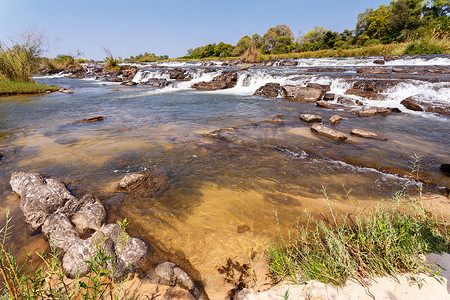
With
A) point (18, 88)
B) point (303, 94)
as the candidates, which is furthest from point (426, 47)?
point (18, 88)

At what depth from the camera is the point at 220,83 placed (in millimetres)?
16812

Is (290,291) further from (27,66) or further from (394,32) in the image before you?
(394,32)

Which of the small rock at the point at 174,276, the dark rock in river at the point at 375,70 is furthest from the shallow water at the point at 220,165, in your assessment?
the dark rock in river at the point at 375,70

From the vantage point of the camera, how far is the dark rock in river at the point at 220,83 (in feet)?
54.5

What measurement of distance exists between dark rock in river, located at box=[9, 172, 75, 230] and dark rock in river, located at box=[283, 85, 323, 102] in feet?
38.3

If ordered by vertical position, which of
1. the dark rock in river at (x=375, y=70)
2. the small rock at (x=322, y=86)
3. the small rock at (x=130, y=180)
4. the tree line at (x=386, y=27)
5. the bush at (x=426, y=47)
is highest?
the tree line at (x=386, y=27)

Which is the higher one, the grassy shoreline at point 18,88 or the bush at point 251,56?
the bush at point 251,56

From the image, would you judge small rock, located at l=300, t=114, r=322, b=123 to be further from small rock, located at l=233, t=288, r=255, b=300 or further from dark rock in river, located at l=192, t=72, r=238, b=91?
dark rock in river, located at l=192, t=72, r=238, b=91

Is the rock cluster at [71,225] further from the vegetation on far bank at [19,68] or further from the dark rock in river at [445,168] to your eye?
the vegetation on far bank at [19,68]

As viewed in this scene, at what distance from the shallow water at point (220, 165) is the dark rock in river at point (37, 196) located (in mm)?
254

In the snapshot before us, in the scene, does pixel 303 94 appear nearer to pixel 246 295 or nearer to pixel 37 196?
pixel 246 295

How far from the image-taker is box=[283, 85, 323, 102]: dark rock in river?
11623 millimetres

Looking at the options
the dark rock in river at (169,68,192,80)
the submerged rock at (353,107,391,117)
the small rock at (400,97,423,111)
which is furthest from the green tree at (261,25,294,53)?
the submerged rock at (353,107,391,117)

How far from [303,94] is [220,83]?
7366 millimetres
